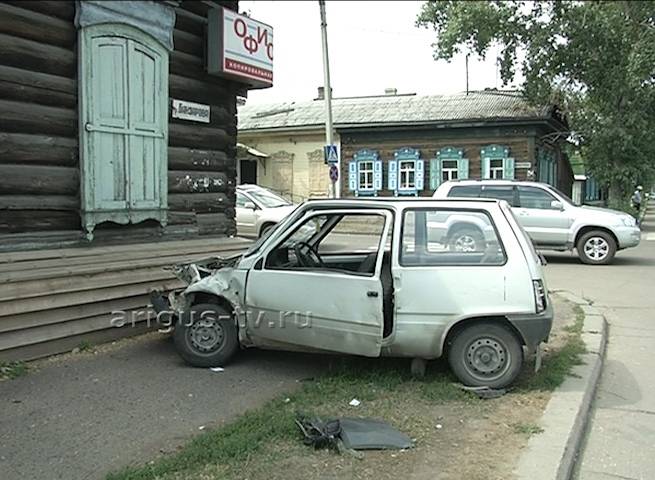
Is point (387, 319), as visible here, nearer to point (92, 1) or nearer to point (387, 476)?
point (387, 476)

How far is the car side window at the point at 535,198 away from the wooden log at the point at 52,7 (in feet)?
35.6

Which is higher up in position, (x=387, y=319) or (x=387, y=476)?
(x=387, y=319)

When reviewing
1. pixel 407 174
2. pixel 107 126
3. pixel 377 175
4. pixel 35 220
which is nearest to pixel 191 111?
pixel 107 126

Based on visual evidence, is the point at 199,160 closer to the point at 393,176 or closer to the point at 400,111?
the point at 393,176

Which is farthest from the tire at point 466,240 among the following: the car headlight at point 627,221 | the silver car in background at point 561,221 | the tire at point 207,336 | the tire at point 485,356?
the car headlight at point 627,221

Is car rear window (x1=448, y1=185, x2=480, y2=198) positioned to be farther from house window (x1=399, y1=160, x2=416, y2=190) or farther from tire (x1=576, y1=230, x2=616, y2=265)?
house window (x1=399, y1=160, x2=416, y2=190)

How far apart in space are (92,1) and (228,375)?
4.32 metres

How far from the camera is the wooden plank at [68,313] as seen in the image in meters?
5.87

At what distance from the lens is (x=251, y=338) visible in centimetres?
587

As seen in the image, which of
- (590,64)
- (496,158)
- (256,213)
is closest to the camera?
(256,213)

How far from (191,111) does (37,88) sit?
85.9 inches

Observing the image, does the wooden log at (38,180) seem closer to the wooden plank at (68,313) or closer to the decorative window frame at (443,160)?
the wooden plank at (68,313)

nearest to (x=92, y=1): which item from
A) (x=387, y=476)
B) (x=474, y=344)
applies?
(x=474, y=344)

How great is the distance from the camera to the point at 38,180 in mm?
6766
